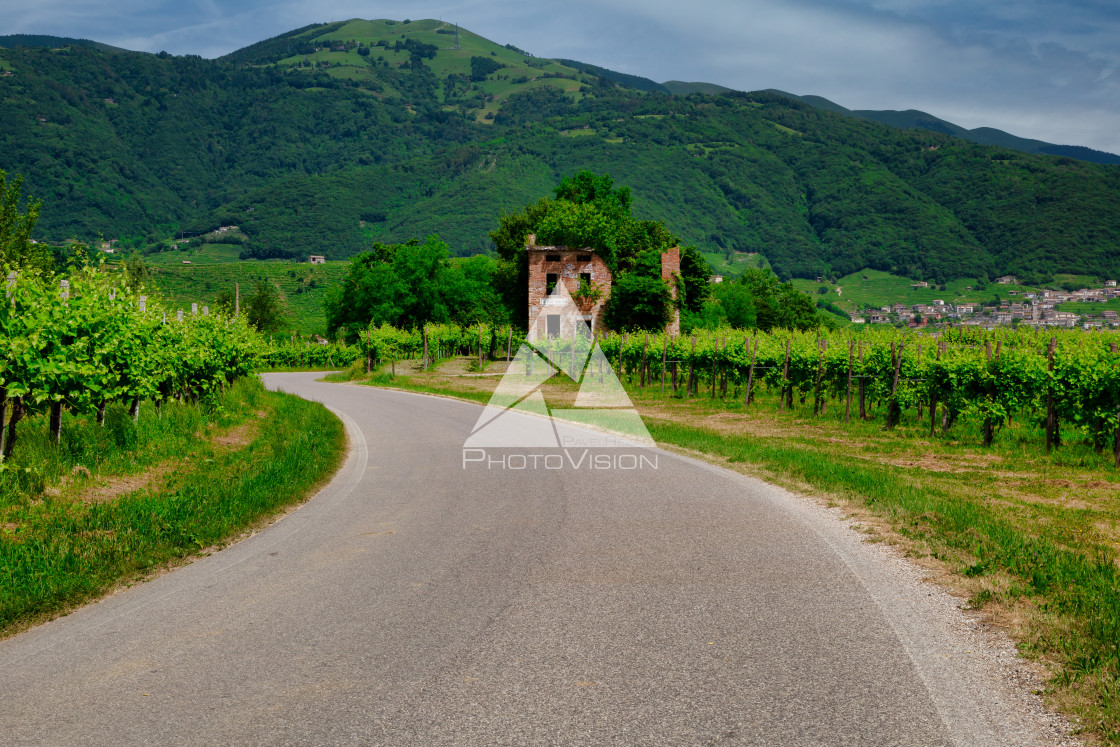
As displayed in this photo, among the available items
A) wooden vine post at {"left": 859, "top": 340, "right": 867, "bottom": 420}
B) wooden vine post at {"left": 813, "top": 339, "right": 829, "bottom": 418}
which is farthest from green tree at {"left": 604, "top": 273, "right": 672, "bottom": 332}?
wooden vine post at {"left": 859, "top": 340, "right": 867, "bottom": 420}

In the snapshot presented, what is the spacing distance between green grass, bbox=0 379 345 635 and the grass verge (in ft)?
23.4

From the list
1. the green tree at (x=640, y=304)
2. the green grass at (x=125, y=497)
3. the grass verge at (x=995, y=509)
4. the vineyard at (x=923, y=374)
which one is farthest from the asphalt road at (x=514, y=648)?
the green tree at (x=640, y=304)

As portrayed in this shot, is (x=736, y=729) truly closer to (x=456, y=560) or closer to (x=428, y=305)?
(x=456, y=560)

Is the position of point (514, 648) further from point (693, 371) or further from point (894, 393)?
point (693, 371)

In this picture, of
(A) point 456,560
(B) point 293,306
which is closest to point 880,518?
(A) point 456,560

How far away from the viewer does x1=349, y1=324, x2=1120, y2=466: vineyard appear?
15938 millimetres

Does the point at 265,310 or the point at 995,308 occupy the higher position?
the point at 995,308

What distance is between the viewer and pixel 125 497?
9852 mm

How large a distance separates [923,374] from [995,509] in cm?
1026

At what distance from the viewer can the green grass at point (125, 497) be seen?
22.4 feet

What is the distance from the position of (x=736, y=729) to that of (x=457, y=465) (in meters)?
10.7

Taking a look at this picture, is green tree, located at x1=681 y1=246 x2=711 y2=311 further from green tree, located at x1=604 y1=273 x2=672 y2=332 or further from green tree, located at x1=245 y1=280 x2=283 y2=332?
green tree, located at x1=245 y1=280 x2=283 y2=332

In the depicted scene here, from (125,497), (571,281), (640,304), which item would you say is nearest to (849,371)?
(125,497)

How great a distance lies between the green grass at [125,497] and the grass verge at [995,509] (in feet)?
23.4
